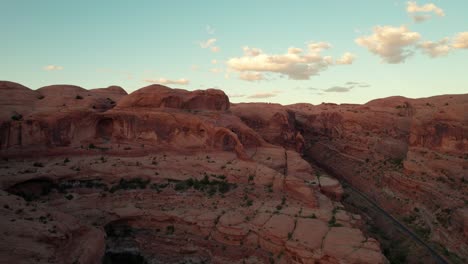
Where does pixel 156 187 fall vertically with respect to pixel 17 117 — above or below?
below

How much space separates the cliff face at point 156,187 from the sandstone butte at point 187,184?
0.07 m

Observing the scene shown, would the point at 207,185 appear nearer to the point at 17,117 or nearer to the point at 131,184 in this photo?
the point at 131,184

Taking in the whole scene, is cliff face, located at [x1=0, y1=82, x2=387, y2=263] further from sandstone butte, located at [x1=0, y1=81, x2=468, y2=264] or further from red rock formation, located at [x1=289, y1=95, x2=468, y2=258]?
red rock formation, located at [x1=289, y1=95, x2=468, y2=258]

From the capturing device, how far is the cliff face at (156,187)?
16.8m

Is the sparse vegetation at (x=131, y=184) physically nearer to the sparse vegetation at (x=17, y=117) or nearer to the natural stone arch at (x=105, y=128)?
the natural stone arch at (x=105, y=128)

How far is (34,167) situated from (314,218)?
57.5 feet

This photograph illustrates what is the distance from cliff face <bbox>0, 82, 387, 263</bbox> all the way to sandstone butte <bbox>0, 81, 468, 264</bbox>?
0.24 feet

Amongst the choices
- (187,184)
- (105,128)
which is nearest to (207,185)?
(187,184)

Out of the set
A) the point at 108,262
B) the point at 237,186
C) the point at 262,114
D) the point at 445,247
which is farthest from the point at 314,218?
the point at 262,114

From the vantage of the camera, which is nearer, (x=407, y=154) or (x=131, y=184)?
(x=131, y=184)

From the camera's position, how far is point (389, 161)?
34.4 metres

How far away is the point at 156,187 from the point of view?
23812 mm

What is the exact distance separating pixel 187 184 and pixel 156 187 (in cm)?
195

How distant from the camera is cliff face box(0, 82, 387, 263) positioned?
55.3 feet
